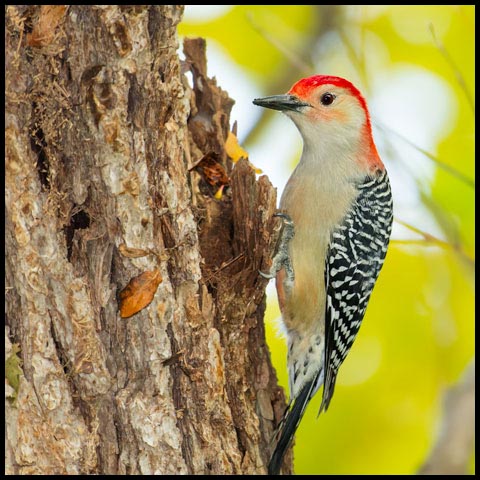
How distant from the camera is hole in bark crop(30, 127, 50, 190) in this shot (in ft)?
10.2

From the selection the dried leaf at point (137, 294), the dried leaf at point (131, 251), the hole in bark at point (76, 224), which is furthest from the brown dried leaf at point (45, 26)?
the dried leaf at point (137, 294)

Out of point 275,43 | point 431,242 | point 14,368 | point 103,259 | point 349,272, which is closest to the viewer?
point 14,368

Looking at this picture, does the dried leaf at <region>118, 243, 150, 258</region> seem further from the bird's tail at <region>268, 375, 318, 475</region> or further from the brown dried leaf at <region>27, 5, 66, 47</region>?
the bird's tail at <region>268, 375, 318, 475</region>

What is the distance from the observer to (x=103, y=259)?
125 inches

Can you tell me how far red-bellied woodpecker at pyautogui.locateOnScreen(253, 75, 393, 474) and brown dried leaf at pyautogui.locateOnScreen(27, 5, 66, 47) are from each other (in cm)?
169

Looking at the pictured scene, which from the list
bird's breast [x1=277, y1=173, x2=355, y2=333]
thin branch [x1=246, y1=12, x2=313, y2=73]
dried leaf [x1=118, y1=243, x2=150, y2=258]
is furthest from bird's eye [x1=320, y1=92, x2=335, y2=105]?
dried leaf [x1=118, y1=243, x2=150, y2=258]

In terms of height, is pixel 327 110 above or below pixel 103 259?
above

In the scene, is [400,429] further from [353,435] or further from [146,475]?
[146,475]

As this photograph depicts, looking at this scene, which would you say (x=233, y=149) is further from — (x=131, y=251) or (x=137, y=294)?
(x=137, y=294)

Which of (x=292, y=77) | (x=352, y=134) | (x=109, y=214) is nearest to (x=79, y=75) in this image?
(x=109, y=214)

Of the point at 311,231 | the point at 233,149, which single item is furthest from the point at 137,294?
the point at 311,231

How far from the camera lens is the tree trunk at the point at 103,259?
10.1 feet

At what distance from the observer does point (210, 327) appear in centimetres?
346

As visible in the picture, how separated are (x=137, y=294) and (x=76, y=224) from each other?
1.38 feet
